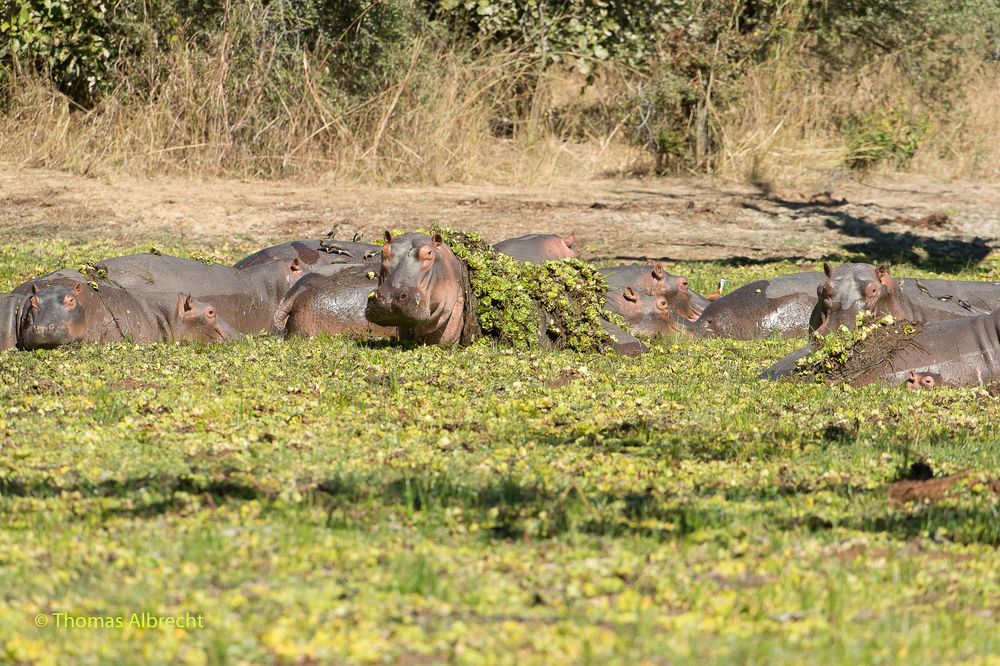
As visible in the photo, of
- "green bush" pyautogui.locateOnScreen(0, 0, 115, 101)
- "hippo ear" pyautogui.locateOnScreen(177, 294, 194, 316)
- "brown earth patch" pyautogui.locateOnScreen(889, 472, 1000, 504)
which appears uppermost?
"green bush" pyautogui.locateOnScreen(0, 0, 115, 101)

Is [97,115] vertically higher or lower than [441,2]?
lower

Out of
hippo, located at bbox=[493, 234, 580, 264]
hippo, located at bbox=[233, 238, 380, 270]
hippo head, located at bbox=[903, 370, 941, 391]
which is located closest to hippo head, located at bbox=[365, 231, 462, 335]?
hippo, located at bbox=[233, 238, 380, 270]

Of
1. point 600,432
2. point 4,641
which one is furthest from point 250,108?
point 4,641

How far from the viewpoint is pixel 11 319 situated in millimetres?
8938

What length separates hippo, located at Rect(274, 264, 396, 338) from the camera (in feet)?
30.7

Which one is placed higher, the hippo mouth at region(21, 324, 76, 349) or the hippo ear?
the hippo ear

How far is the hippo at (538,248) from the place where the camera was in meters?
10.9

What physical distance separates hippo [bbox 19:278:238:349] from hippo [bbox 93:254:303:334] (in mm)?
212

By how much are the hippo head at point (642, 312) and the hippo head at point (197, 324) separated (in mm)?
2751

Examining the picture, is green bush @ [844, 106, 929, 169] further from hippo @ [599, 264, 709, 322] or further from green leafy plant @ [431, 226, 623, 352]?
green leafy plant @ [431, 226, 623, 352]

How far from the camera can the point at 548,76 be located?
17.9 meters

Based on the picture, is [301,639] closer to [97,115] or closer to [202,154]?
[202,154]

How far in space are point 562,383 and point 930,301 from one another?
362 cm

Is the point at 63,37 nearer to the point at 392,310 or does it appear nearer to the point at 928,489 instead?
the point at 392,310
